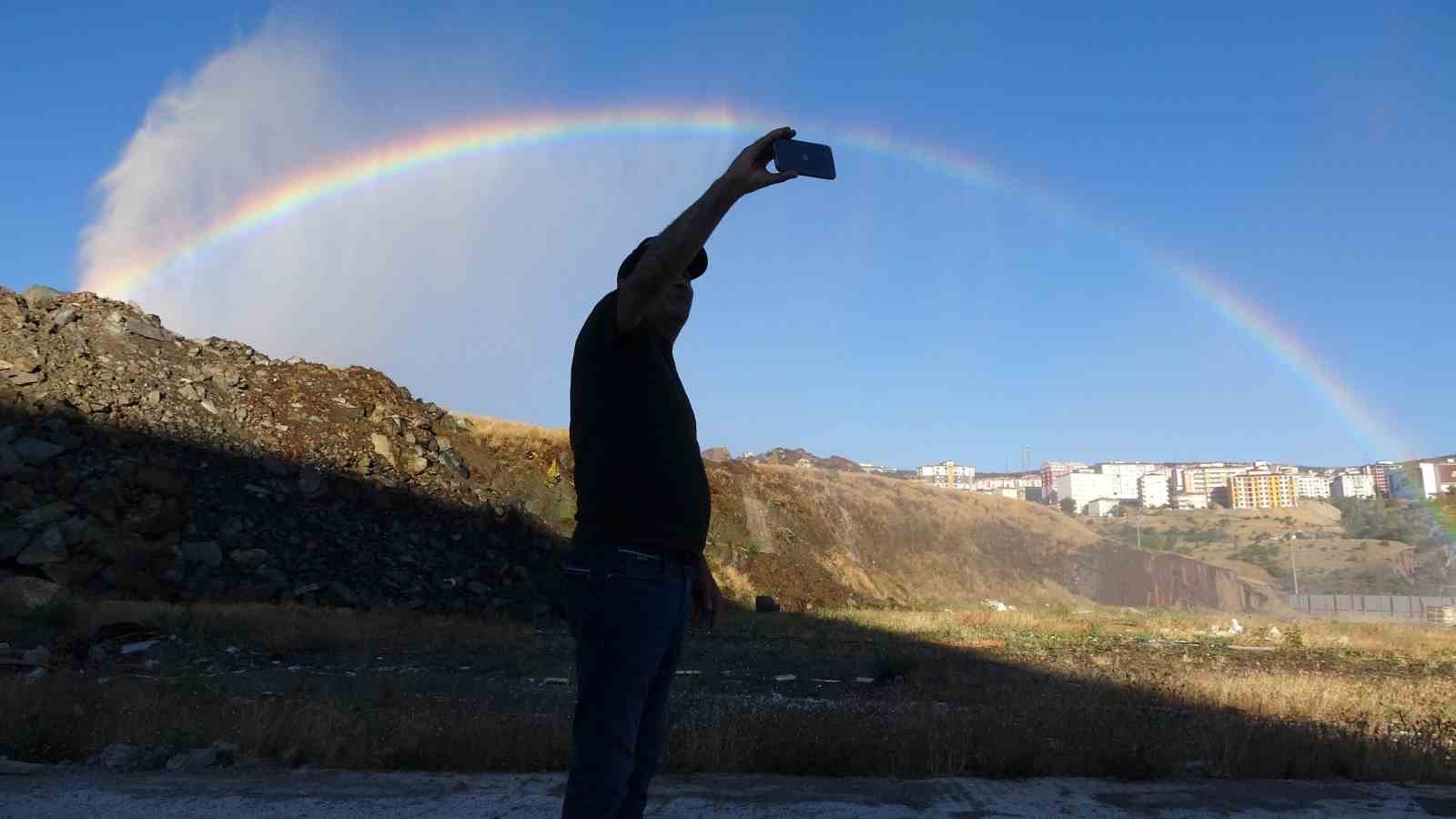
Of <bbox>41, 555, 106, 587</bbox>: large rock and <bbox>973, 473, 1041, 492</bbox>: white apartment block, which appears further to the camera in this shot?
<bbox>973, 473, 1041, 492</bbox>: white apartment block

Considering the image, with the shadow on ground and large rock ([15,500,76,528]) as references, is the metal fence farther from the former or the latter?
large rock ([15,500,76,528])

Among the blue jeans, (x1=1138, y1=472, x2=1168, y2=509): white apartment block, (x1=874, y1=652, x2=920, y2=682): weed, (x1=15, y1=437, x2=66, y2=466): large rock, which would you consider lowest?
(x1=874, y1=652, x2=920, y2=682): weed

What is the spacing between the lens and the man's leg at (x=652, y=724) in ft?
8.30

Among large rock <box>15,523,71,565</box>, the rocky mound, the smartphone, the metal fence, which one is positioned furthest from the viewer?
the metal fence

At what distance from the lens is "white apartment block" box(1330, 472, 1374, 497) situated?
419 feet

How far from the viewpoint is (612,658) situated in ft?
7.64

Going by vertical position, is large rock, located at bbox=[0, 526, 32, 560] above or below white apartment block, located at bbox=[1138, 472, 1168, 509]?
below

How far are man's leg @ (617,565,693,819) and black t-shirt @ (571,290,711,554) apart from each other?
200mm

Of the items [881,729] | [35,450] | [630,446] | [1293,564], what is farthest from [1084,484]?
[630,446]

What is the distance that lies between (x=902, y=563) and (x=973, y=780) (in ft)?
127

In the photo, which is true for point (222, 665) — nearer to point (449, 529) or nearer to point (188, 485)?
point (188, 485)

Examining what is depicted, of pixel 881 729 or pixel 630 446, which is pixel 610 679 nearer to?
pixel 630 446

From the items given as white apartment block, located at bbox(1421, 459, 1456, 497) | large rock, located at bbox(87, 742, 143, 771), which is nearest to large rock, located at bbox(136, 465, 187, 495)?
large rock, located at bbox(87, 742, 143, 771)

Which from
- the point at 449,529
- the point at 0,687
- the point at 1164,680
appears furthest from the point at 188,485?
the point at 1164,680
